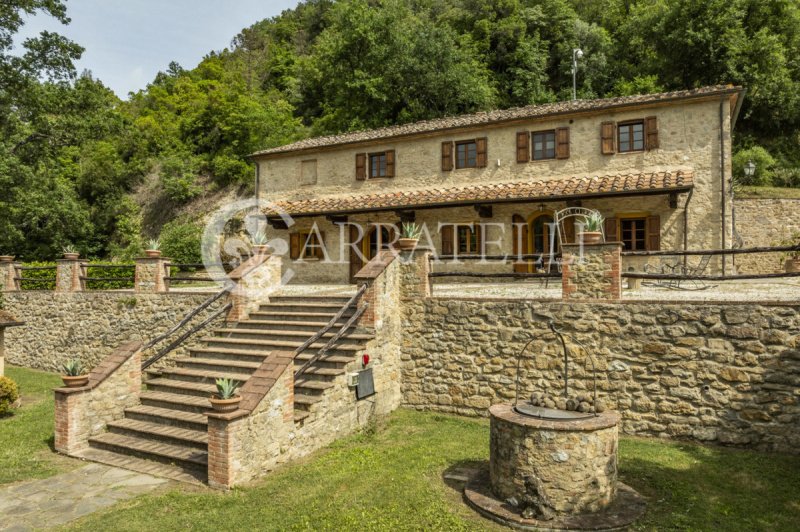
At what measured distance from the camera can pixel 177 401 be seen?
830 cm

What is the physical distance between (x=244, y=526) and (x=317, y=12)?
55.9 m

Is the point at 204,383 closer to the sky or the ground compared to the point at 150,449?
closer to the sky

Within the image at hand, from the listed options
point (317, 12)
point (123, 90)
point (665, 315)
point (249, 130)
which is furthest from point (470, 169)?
point (123, 90)

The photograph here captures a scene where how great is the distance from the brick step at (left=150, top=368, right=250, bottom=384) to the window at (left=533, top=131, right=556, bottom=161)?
11473 millimetres

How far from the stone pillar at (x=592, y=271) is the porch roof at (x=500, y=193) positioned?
5.85 m

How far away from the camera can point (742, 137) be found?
1028 inches

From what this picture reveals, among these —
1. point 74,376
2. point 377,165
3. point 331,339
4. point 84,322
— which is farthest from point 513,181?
point 84,322

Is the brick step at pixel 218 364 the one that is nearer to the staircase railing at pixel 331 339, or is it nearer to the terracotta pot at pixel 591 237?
the staircase railing at pixel 331 339

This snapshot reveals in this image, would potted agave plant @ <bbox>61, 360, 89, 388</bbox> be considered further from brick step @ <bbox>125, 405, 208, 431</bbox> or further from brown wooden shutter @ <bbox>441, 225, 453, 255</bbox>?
brown wooden shutter @ <bbox>441, 225, 453, 255</bbox>

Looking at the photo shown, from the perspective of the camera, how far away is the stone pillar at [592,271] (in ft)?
27.1

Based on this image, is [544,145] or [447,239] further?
[447,239]

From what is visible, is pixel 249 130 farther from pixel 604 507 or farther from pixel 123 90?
pixel 604 507

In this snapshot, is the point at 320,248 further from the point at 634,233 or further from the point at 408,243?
the point at 634,233

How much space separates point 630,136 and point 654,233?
2998 millimetres
